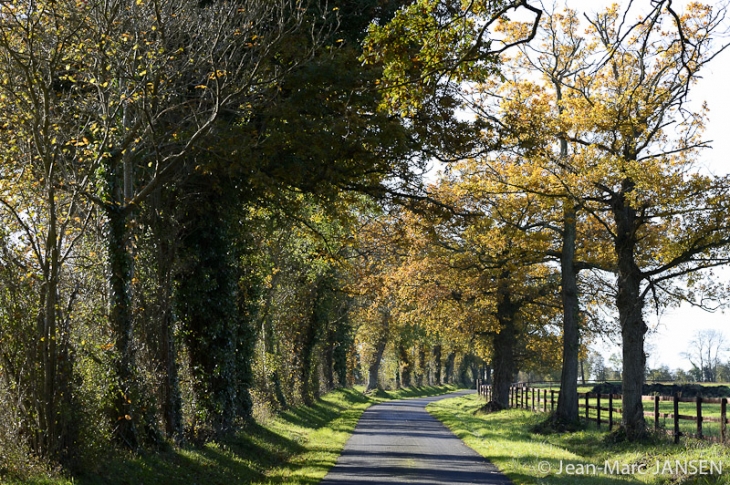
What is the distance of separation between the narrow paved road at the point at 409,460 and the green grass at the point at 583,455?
0.49 meters

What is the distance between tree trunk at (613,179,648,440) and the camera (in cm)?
1970

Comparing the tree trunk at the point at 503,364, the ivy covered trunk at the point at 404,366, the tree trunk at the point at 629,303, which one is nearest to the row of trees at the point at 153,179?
the tree trunk at the point at 629,303

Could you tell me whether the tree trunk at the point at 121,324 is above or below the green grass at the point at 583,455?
above

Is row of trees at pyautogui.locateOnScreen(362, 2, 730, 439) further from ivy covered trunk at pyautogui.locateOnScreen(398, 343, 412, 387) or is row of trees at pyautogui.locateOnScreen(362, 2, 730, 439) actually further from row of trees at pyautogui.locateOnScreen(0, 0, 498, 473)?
ivy covered trunk at pyautogui.locateOnScreen(398, 343, 412, 387)

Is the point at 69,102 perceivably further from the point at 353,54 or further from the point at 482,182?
the point at 482,182

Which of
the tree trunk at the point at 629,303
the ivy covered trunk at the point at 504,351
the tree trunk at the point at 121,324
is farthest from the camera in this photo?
the ivy covered trunk at the point at 504,351

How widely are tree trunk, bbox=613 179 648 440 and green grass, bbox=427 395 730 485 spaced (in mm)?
1623

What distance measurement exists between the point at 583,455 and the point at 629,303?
13.6ft

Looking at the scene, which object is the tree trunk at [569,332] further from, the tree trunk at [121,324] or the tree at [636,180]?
the tree trunk at [121,324]

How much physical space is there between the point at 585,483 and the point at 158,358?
26.6 feet

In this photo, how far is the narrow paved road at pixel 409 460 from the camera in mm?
13164

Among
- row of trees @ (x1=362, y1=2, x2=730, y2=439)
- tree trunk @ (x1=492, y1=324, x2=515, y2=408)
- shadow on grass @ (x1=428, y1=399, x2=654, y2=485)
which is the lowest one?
shadow on grass @ (x1=428, y1=399, x2=654, y2=485)

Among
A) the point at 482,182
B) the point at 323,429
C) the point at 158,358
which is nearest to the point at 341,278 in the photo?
the point at 323,429

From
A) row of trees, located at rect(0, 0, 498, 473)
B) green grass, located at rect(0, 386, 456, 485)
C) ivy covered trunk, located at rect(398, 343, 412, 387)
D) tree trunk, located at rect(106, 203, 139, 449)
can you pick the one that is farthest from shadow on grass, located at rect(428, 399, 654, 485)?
ivy covered trunk, located at rect(398, 343, 412, 387)
